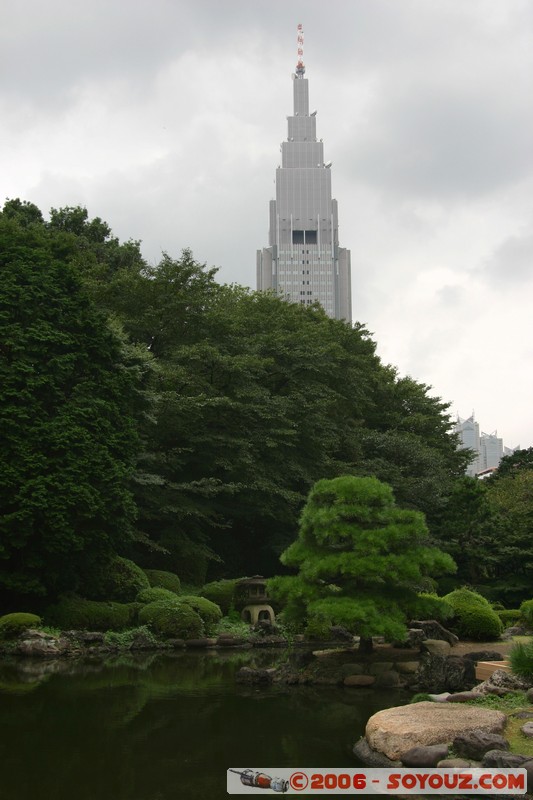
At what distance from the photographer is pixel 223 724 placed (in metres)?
9.02

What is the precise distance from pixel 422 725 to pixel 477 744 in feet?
2.64

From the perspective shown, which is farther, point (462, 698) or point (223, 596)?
point (223, 596)

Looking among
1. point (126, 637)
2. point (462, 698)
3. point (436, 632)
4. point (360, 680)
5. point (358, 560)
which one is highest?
point (358, 560)

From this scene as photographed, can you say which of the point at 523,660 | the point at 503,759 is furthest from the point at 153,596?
the point at 503,759

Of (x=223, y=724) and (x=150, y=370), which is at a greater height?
(x=150, y=370)

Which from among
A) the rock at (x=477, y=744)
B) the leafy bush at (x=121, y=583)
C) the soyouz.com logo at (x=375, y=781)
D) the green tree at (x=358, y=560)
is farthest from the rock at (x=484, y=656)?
the leafy bush at (x=121, y=583)

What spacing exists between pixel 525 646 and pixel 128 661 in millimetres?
8882

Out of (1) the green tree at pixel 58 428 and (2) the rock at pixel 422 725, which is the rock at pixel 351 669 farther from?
(1) the green tree at pixel 58 428

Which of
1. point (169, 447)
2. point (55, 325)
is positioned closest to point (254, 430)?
point (169, 447)

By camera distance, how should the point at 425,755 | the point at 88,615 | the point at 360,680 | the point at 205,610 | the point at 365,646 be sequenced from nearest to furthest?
1. the point at 425,755
2. the point at 360,680
3. the point at 365,646
4. the point at 88,615
5. the point at 205,610

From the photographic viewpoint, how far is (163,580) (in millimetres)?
21797

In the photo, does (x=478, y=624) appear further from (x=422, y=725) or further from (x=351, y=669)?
(x=422, y=725)

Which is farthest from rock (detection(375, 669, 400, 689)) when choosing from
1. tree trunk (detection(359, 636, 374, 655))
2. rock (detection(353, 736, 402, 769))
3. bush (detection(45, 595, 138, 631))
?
bush (detection(45, 595, 138, 631))

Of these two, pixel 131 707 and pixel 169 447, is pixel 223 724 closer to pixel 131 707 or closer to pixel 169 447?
pixel 131 707
